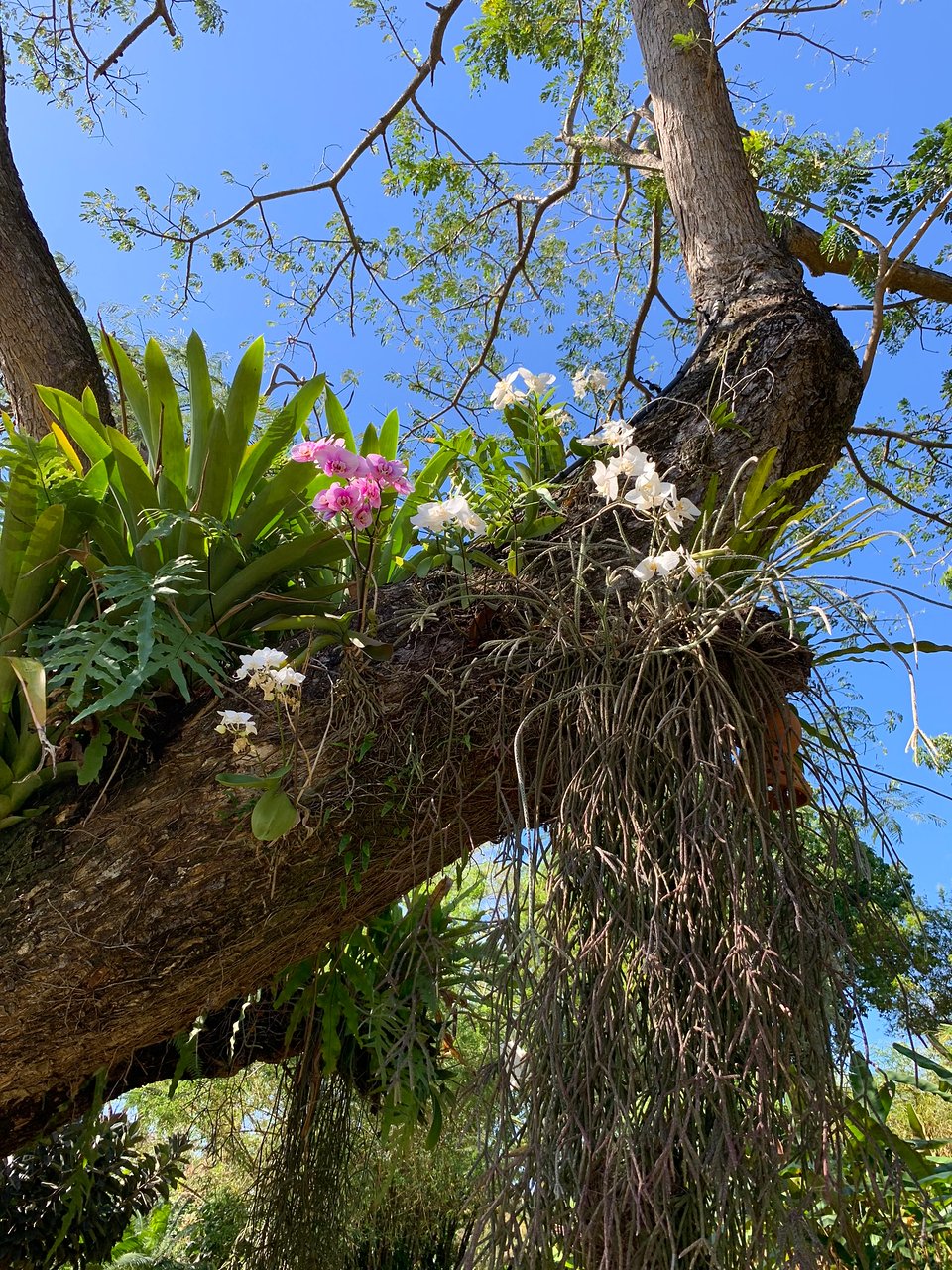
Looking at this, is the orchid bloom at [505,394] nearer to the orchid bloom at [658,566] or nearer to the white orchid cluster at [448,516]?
the white orchid cluster at [448,516]

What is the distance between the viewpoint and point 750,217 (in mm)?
2297

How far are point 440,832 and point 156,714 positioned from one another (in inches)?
22.2

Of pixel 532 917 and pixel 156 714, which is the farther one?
pixel 156 714

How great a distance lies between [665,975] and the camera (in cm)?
109

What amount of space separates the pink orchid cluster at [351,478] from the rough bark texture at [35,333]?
1297 mm

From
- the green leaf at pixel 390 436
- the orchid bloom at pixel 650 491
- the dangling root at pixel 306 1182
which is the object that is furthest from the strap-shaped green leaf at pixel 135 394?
the dangling root at pixel 306 1182

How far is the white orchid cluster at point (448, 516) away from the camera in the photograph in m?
1.55

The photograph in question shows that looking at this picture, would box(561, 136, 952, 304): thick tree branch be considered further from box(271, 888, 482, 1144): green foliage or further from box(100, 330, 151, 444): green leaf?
box(271, 888, 482, 1144): green foliage

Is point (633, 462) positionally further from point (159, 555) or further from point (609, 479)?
point (159, 555)

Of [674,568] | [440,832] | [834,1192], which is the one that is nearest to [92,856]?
[440,832]

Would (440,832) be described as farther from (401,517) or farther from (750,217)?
(750,217)

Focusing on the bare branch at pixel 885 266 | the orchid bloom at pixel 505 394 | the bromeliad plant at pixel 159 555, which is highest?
the bare branch at pixel 885 266

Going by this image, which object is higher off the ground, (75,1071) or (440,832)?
(440,832)

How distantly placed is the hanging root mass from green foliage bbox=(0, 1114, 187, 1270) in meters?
1.66
